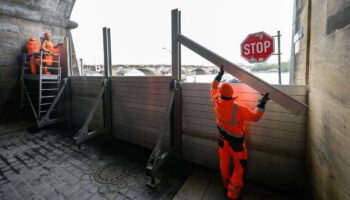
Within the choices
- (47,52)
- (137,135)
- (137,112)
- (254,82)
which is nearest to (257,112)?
(254,82)

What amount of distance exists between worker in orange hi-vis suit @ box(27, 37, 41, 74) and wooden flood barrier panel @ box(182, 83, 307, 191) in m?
6.47

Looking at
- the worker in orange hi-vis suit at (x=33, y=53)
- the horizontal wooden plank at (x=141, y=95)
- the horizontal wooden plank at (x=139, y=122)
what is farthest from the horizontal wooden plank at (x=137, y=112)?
the worker in orange hi-vis suit at (x=33, y=53)

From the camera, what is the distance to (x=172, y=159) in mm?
3838

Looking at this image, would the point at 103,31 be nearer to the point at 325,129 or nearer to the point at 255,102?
the point at 255,102

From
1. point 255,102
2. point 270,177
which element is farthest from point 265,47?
point 270,177

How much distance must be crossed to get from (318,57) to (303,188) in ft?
7.03

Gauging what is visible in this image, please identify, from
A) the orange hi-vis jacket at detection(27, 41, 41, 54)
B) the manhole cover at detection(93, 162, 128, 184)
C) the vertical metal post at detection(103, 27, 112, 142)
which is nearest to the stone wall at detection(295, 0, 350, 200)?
the manhole cover at detection(93, 162, 128, 184)

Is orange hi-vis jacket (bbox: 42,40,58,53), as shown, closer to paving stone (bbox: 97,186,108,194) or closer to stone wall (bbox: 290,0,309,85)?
paving stone (bbox: 97,186,108,194)

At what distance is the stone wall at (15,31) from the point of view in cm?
648

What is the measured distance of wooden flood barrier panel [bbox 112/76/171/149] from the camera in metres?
4.07

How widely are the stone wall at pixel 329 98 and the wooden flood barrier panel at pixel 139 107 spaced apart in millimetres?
2639

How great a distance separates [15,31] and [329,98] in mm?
9981

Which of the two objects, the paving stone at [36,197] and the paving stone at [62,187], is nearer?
the paving stone at [36,197]

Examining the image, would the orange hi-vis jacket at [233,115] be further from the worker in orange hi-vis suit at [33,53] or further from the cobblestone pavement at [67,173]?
the worker in orange hi-vis suit at [33,53]
